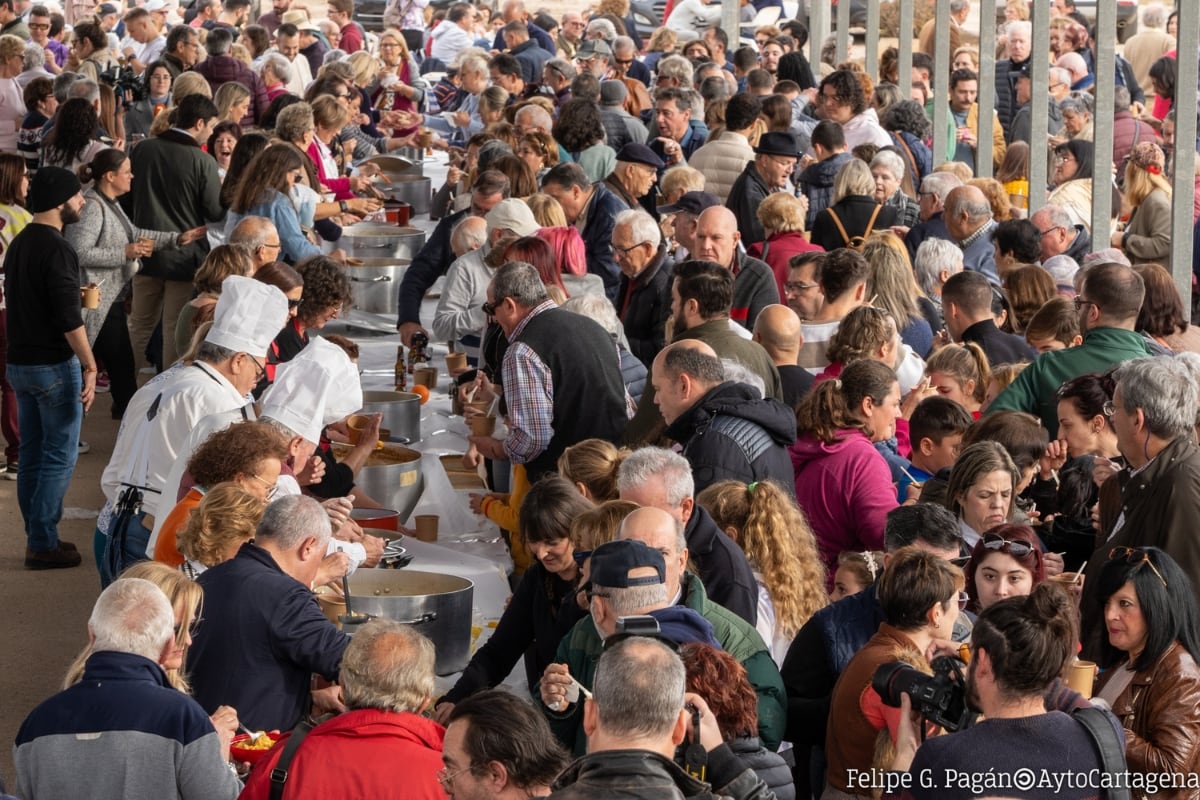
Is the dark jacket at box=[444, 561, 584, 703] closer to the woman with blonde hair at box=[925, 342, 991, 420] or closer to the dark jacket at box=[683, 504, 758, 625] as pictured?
the dark jacket at box=[683, 504, 758, 625]

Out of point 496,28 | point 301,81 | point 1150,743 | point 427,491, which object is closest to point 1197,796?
point 1150,743

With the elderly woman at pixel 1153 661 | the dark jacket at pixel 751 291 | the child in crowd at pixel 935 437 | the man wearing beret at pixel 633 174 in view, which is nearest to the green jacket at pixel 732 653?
the elderly woman at pixel 1153 661

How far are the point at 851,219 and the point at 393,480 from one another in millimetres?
3316

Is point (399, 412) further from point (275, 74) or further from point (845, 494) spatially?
point (275, 74)

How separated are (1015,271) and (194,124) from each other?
470 centimetres

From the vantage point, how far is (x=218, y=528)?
13.4ft

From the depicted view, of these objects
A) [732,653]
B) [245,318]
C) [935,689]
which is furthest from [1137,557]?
[245,318]

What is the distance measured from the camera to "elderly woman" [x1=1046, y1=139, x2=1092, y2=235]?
929 cm

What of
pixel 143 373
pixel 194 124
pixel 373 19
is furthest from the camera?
pixel 373 19

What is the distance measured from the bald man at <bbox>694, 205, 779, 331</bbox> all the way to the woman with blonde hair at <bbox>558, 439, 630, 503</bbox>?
2.28 m

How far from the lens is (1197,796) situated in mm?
3465

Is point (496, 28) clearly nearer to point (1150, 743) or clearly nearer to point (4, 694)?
point (4, 694)

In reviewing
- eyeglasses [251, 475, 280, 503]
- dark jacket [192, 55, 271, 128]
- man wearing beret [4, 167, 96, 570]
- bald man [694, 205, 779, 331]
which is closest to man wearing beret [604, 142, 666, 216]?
bald man [694, 205, 779, 331]

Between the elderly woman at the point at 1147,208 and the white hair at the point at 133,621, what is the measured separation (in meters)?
6.66
